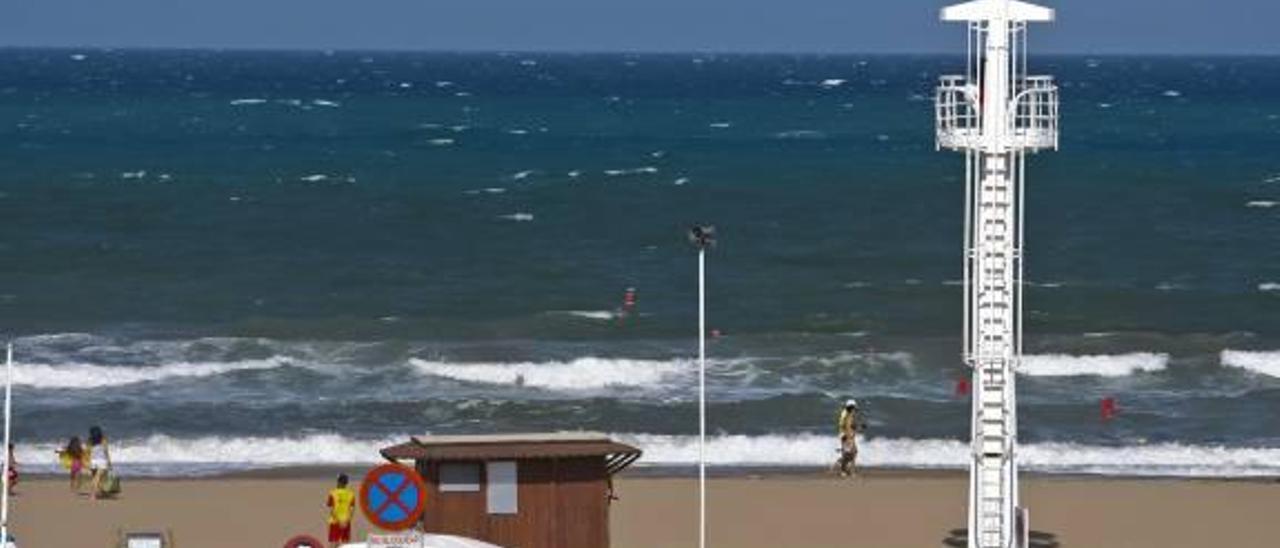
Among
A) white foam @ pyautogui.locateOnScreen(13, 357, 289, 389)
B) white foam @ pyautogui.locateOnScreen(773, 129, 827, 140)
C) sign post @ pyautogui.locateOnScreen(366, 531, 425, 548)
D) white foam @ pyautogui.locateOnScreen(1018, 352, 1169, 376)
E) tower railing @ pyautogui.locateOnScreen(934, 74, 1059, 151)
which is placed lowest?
sign post @ pyautogui.locateOnScreen(366, 531, 425, 548)

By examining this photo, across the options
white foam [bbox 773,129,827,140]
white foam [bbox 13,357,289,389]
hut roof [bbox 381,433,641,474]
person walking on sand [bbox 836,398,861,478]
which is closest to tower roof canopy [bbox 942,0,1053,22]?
hut roof [bbox 381,433,641,474]

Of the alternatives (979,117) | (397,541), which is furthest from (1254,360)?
(397,541)

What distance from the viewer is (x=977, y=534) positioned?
121 ft

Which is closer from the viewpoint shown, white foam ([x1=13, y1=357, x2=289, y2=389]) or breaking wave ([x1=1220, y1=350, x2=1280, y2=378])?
white foam ([x1=13, y1=357, x2=289, y2=389])

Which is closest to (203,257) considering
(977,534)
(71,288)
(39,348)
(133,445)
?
(71,288)

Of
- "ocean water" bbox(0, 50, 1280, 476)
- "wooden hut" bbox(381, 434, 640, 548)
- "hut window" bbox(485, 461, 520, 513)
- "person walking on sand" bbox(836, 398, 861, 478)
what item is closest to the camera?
"wooden hut" bbox(381, 434, 640, 548)

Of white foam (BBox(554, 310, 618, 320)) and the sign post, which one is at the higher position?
white foam (BBox(554, 310, 618, 320))

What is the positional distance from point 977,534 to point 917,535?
15.1 ft

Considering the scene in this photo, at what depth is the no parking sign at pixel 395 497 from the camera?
98.3 feet

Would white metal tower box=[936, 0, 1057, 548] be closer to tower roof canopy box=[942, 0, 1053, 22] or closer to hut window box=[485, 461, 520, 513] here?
tower roof canopy box=[942, 0, 1053, 22]

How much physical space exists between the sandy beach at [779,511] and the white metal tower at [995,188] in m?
4.48

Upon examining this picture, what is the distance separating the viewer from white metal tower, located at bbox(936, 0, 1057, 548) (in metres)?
35.5

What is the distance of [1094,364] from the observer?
59688 mm

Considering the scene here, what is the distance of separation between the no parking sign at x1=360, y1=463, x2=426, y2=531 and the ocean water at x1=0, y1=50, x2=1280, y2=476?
18755mm
